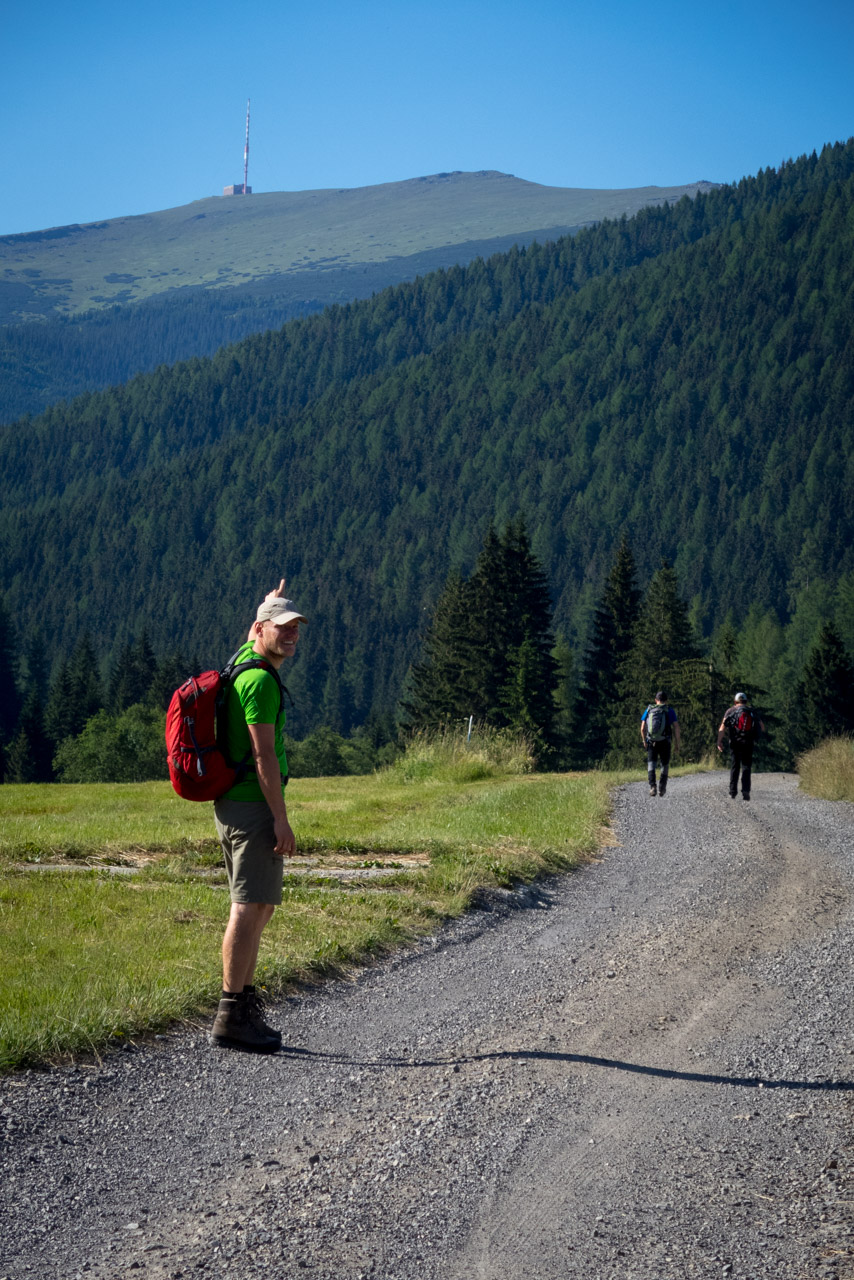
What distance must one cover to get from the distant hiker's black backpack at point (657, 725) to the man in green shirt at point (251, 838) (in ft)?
55.5

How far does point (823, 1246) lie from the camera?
356 cm

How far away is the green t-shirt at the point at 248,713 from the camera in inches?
215

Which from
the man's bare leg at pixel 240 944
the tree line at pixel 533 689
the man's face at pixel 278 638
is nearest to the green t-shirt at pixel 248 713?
the man's face at pixel 278 638

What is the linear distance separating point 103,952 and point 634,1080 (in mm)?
3415

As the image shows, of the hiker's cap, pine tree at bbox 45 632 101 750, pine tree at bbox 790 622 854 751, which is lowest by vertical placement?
pine tree at bbox 45 632 101 750

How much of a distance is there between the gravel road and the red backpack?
1.32m

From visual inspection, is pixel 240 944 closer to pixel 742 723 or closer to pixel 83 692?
pixel 742 723

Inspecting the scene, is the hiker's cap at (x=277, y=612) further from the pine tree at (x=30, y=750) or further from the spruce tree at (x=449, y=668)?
the pine tree at (x=30, y=750)

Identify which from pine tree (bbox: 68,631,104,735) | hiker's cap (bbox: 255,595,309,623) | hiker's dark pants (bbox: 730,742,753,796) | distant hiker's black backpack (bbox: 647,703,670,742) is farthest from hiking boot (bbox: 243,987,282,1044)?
pine tree (bbox: 68,631,104,735)

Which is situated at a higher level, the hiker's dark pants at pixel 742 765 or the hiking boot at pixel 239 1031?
the hiking boot at pixel 239 1031

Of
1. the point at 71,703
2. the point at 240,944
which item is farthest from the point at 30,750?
the point at 240,944

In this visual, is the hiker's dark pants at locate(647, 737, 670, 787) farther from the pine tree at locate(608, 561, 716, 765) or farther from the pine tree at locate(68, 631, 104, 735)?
the pine tree at locate(68, 631, 104, 735)

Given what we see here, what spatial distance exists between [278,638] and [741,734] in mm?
16484

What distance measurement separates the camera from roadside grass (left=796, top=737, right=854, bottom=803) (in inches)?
904
